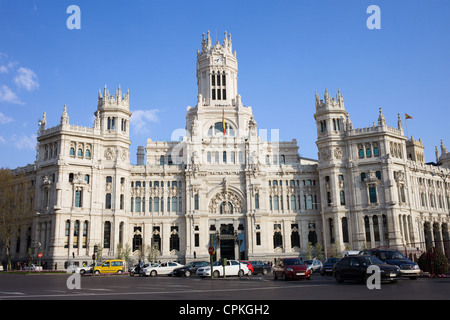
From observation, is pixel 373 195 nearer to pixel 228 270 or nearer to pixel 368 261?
pixel 228 270

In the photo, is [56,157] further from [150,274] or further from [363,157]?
[363,157]

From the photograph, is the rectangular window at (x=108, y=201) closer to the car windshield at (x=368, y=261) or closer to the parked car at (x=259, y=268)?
the parked car at (x=259, y=268)

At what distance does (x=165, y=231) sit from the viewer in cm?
7312

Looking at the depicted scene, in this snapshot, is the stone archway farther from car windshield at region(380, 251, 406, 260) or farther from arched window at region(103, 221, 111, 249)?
car windshield at region(380, 251, 406, 260)

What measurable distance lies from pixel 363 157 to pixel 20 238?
197 ft

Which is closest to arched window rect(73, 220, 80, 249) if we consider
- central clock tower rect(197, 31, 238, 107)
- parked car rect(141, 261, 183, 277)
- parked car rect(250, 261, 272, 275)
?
parked car rect(141, 261, 183, 277)

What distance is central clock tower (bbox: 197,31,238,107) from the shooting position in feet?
299

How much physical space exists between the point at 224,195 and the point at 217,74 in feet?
101

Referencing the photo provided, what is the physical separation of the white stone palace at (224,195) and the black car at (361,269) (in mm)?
44178

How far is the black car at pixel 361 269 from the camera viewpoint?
22875mm

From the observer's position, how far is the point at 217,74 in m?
92.7

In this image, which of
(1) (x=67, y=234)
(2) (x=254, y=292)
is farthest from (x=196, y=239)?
(2) (x=254, y=292)
